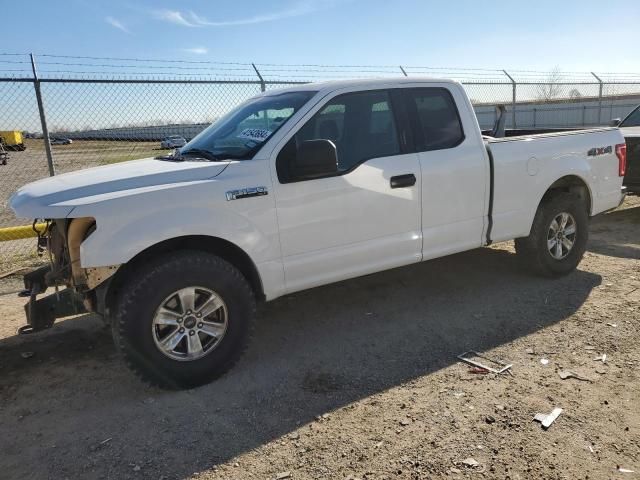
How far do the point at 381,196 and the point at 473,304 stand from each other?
1.53 metres

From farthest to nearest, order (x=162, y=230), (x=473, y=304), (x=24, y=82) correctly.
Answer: (x=24, y=82), (x=473, y=304), (x=162, y=230)

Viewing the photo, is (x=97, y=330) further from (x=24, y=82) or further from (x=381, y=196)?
(x=24, y=82)

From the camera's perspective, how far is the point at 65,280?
368 cm

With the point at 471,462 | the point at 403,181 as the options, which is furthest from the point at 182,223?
the point at 471,462

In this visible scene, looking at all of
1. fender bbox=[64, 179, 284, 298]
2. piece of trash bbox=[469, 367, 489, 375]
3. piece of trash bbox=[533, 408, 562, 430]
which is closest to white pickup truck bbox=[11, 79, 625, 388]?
fender bbox=[64, 179, 284, 298]

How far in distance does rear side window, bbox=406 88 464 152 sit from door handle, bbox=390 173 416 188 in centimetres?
28

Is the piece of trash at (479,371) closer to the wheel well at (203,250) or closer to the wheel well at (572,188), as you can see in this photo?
the wheel well at (203,250)

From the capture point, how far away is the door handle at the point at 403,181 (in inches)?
164

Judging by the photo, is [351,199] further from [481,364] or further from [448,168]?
[481,364]

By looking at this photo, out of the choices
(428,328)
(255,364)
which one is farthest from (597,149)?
(255,364)

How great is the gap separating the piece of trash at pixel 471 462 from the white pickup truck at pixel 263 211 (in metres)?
1.68

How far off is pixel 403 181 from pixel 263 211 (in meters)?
1.21

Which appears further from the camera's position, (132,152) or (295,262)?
(132,152)

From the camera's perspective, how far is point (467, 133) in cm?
466
